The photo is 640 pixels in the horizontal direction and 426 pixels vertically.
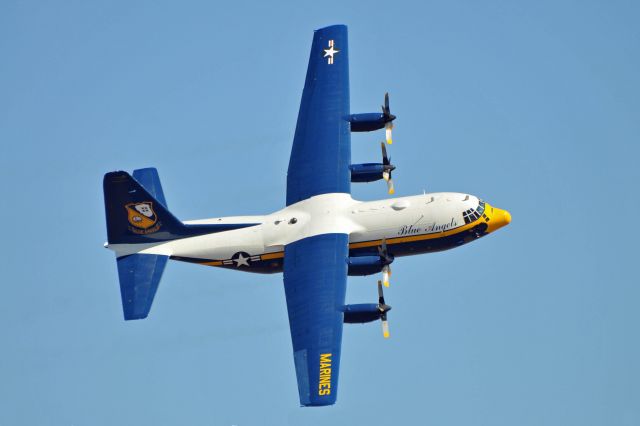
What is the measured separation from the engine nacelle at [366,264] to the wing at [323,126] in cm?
623

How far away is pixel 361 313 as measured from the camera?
3327 inches

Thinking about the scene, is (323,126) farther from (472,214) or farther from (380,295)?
(380,295)

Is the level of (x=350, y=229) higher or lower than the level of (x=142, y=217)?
lower

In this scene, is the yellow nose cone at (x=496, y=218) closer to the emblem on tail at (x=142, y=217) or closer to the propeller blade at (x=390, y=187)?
the propeller blade at (x=390, y=187)

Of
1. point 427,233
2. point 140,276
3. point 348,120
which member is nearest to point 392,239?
point 427,233

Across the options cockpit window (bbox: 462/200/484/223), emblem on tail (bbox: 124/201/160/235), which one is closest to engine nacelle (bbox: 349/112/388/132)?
cockpit window (bbox: 462/200/484/223)

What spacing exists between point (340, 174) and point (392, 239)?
6.38 meters

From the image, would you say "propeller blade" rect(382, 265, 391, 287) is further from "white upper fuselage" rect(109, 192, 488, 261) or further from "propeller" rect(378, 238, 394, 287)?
"white upper fuselage" rect(109, 192, 488, 261)

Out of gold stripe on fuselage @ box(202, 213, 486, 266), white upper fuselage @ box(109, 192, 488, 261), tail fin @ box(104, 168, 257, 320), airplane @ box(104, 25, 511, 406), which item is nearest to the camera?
airplane @ box(104, 25, 511, 406)

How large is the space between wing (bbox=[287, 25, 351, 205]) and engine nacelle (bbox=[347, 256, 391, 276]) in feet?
20.4

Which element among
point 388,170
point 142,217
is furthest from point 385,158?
point 142,217

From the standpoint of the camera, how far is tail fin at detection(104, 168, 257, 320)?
88550 mm

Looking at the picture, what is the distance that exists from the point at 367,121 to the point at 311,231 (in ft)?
34.5

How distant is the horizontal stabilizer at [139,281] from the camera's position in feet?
284
